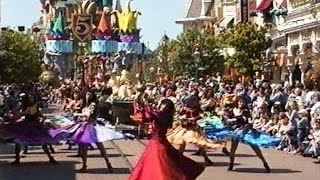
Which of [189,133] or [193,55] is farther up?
[193,55]

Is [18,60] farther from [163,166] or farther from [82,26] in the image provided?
[163,166]

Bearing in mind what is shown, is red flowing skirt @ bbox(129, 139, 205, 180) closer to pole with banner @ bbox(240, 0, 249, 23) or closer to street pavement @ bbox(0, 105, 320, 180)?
street pavement @ bbox(0, 105, 320, 180)

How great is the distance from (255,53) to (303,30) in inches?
335

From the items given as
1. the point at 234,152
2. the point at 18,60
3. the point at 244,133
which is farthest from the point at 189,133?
the point at 18,60

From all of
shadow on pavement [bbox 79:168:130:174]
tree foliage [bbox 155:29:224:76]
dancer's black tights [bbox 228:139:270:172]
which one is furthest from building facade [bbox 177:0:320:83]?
shadow on pavement [bbox 79:168:130:174]

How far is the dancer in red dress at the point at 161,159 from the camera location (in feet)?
44.1

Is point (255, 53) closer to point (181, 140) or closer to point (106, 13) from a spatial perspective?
point (181, 140)

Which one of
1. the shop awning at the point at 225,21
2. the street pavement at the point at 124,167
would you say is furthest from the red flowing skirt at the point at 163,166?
the shop awning at the point at 225,21

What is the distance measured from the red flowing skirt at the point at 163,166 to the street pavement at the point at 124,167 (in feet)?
9.79

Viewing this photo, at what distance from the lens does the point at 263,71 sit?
59.2 meters

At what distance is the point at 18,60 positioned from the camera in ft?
238

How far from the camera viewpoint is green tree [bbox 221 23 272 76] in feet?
192

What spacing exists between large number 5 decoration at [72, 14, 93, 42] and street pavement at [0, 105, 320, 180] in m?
79.8

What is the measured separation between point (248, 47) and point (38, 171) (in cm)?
4182
